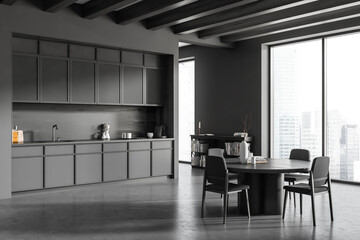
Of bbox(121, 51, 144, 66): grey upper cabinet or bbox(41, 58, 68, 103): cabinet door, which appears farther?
bbox(121, 51, 144, 66): grey upper cabinet

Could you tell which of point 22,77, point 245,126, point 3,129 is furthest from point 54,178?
point 245,126

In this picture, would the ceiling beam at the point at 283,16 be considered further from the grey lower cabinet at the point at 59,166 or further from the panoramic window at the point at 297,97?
the grey lower cabinet at the point at 59,166

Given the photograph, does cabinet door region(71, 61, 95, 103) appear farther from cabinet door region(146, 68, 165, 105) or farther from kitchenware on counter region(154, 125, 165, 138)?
kitchenware on counter region(154, 125, 165, 138)

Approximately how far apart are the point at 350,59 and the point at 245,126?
2679 mm

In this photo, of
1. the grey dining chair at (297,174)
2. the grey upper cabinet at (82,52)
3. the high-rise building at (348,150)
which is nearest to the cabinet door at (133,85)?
the grey upper cabinet at (82,52)

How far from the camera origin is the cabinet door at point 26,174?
21.5 ft

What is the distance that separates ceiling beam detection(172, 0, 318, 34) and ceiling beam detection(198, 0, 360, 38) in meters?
0.56

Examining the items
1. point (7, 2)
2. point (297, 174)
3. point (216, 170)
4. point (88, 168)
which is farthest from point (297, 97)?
point (7, 2)

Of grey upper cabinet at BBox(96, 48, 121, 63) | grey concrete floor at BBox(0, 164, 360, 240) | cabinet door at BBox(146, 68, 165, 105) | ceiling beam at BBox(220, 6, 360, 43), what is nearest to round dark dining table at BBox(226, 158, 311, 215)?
grey concrete floor at BBox(0, 164, 360, 240)

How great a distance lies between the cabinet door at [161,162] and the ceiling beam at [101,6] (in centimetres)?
293

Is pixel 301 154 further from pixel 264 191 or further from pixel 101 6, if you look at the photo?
pixel 101 6

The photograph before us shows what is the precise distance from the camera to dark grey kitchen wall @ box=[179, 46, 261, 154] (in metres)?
9.40

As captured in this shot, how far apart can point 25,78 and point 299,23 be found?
16.9ft

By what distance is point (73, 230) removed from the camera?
15.2 feet
